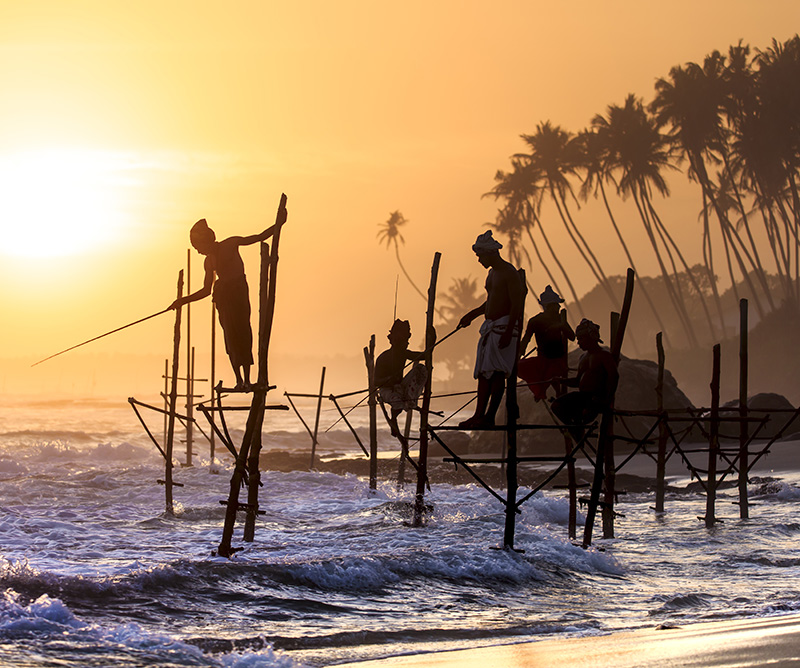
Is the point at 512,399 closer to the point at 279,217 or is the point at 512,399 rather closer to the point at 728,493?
the point at 279,217

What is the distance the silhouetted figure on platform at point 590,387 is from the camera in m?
12.3

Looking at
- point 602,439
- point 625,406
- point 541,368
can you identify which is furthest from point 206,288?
point 625,406

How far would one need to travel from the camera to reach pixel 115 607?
9797 mm

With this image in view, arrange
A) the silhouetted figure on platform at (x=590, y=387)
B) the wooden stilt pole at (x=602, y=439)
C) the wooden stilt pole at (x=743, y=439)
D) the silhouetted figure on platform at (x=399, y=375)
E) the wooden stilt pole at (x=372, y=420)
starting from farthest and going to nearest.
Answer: the wooden stilt pole at (x=372, y=420)
the wooden stilt pole at (x=743, y=439)
the silhouetted figure on platform at (x=399, y=375)
the wooden stilt pole at (x=602, y=439)
the silhouetted figure on platform at (x=590, y=387)

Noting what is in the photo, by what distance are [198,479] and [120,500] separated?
5.66 metres

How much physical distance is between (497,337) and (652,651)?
4688mm

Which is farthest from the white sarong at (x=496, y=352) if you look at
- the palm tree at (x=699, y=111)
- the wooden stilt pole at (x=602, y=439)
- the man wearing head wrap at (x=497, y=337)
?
the palm tree at (x=699, y=111)

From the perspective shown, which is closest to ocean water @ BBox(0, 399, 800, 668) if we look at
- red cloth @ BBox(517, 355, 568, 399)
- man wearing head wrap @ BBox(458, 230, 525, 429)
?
man wearing head wrap @ BBox(458, 230, 525, 429)

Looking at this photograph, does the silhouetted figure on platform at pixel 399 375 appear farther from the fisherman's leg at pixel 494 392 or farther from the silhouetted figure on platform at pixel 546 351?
the fisherman's leg at pixel 494 392

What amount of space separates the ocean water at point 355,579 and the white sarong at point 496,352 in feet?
7.76

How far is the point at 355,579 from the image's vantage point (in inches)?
455

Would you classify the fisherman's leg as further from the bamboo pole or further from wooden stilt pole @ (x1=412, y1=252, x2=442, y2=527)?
wooden stilt pole @ (x1=412, y1=252, x2=442, y2=527)

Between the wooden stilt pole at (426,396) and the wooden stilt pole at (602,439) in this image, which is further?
the wooden stilt pole at (426,396)

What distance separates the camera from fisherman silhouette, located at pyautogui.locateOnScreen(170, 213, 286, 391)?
1226cm
